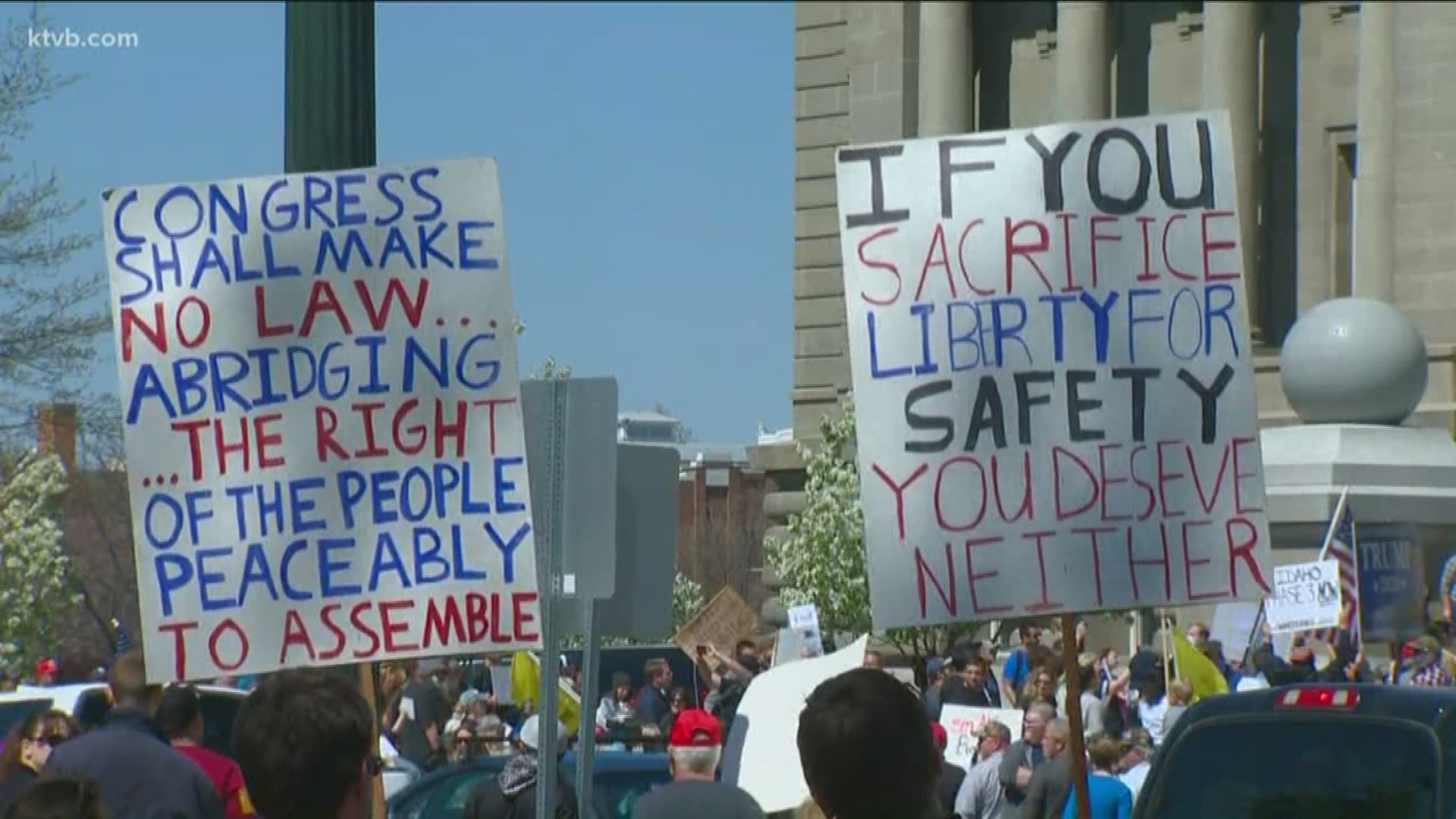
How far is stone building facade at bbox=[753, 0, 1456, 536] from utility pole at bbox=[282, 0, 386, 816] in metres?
32.0

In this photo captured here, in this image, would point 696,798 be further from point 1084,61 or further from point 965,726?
point 1084,61

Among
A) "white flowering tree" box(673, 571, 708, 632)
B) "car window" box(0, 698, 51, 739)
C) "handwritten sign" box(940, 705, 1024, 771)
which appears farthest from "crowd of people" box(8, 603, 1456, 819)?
"white flowering tree" box(673, 571, 708, 632)

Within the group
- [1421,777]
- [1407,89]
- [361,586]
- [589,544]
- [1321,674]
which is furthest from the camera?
[1407,89]

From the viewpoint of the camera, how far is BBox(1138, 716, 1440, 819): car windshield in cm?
959

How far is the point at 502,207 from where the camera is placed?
8117mm

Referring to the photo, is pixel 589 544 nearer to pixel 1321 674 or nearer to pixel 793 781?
pixel 793 781

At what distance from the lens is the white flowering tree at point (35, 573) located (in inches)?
2142

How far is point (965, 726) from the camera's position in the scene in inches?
748

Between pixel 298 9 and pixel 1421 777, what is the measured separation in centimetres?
424

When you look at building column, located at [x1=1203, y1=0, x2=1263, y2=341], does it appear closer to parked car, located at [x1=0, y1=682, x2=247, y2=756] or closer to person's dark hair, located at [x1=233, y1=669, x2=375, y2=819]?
parked car, located at [x1=0, y1=682, x2=247, y2=756]

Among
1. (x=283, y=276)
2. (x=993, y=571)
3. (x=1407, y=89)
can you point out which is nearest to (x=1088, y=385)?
(x=993, y=571)

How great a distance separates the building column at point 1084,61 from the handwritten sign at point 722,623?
2250cm

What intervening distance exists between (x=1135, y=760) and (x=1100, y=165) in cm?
855

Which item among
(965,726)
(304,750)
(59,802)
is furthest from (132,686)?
(965,726)
